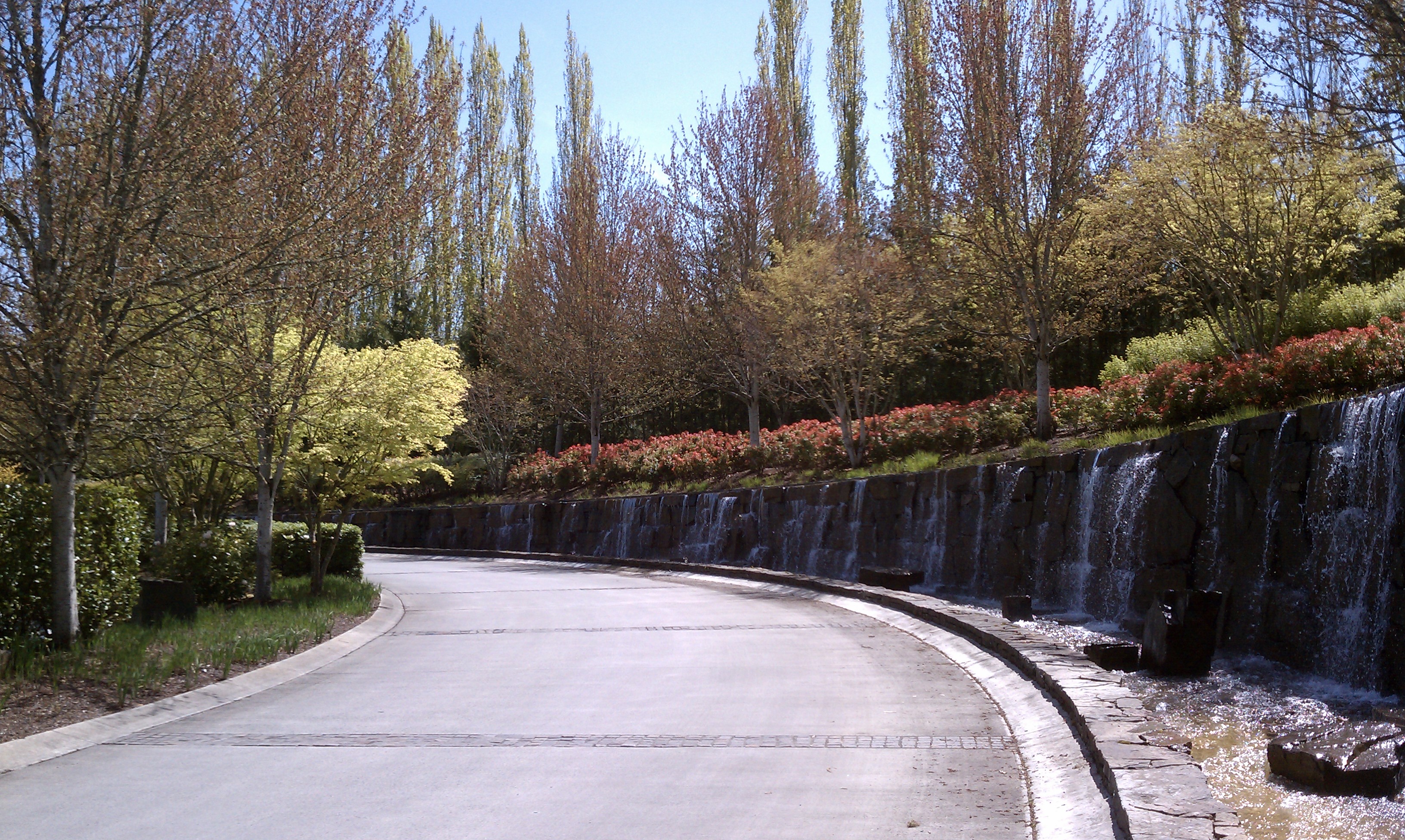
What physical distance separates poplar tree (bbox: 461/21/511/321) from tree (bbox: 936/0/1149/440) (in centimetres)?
2532

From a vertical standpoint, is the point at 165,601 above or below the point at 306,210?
below

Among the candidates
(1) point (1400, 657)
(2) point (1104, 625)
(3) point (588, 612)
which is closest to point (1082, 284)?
(2) point (1104, 625)

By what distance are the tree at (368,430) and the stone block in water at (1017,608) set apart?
321 inches

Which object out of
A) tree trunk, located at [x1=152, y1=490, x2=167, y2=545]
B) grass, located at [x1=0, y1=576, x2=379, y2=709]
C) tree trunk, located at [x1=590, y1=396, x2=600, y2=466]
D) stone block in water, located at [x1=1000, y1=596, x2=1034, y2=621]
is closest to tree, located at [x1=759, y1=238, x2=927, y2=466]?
tree trunk, located at [x1=590, y1=396, x2=600, y2=466]

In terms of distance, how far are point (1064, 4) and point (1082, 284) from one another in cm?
548

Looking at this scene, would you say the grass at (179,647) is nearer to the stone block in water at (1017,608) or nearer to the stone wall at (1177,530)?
the stone block in water at (1017,608)

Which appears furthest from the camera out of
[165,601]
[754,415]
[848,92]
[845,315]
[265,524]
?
[848,92]

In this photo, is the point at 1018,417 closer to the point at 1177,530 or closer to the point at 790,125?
the point at 1177,530

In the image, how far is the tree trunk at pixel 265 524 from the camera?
45.4 ft

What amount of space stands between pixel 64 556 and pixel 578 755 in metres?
5.34

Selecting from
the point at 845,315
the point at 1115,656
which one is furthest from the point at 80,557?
the point at 845,315

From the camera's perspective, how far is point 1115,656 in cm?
927

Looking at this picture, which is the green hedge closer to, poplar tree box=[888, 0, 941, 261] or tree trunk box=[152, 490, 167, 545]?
tree trunk box=[152, 490, 167, 545]

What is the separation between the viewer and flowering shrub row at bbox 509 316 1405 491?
11734mm
